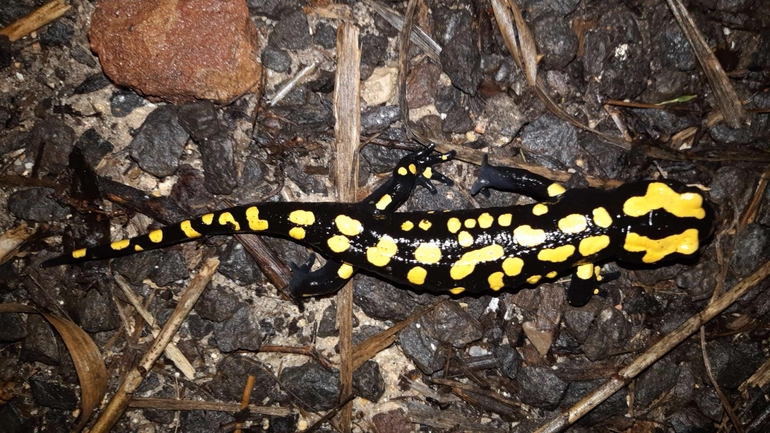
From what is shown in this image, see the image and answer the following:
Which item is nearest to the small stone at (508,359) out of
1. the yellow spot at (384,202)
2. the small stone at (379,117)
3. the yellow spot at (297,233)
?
the yellow spot at (384,202)

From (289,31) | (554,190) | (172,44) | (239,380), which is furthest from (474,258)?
(172,44)

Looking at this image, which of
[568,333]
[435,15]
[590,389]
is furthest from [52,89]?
[590,389]

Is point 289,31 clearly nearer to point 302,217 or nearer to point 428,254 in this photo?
point 302,217

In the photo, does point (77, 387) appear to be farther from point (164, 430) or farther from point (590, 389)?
point (590, 389)

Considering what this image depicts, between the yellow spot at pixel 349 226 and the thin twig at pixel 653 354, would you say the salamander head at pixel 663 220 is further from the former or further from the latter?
the yellow spot at pixel 349 226

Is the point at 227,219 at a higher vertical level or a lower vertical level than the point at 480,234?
higher
